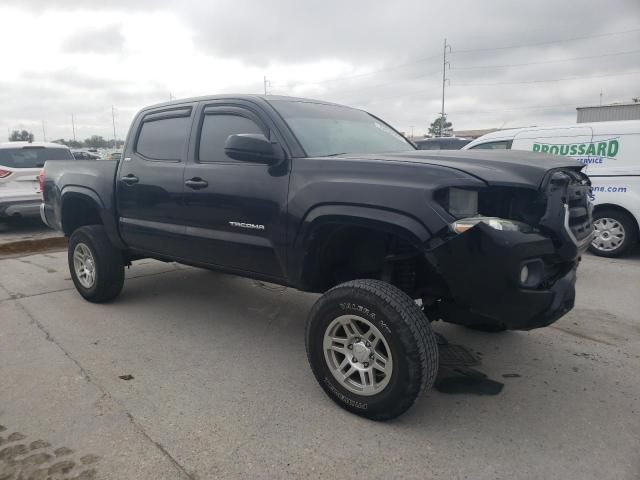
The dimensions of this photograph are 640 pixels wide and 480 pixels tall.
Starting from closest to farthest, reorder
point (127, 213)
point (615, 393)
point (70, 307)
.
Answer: point (615, 393), point (127, 213), point (70, 307)

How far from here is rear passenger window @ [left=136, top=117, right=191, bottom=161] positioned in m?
4.14

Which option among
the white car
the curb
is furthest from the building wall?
the curb

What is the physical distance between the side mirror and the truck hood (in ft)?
1.87

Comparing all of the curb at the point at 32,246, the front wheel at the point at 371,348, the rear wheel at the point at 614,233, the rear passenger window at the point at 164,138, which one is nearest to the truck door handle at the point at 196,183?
the rear passenger window at the point at 164,138

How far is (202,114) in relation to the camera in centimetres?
400

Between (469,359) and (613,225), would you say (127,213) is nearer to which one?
(469,359)

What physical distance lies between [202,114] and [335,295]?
2.02m

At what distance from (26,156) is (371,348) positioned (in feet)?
30.2

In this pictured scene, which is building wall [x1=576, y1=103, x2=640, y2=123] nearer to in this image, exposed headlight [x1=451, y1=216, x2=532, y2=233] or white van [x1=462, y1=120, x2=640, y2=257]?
white van [x1=462, y1=120, x2=640, y2=257]

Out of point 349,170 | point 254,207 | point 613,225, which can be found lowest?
point 613,225

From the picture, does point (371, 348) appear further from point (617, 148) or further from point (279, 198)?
point (617, 148)

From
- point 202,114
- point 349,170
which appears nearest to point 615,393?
point 349,170

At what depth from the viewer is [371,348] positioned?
2838 mm

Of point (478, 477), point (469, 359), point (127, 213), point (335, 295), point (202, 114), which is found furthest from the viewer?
point (127, 213)
